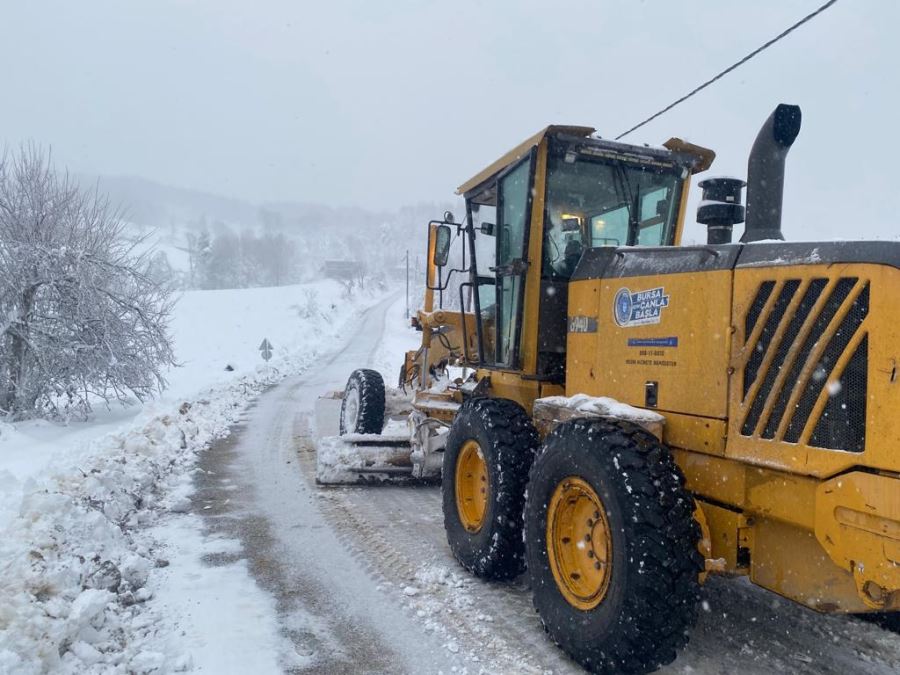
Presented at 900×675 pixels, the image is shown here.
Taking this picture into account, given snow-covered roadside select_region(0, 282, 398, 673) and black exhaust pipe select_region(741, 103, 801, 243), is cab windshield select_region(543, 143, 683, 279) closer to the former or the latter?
black exhaust pipe select_region(741, 103, 801, 243)

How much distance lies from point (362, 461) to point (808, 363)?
4.78 metres

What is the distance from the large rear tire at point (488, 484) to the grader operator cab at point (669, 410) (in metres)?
0.02

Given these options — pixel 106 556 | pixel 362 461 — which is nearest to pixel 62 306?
pixel 362 461

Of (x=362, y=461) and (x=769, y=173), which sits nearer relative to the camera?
(x=769, y=173)

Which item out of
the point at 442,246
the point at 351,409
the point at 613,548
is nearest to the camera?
the point at 613,548

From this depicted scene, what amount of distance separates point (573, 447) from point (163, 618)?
2.39 meters

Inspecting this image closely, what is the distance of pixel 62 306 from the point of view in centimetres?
1065

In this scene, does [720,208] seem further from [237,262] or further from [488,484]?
[237,262]

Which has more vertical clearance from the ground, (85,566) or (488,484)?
(488,484)

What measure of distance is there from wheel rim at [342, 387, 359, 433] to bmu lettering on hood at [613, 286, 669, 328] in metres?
4.97

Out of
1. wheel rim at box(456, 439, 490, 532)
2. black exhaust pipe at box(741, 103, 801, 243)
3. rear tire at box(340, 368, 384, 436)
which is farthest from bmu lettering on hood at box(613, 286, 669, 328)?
rear tire at box(340, 368, 384, 436)

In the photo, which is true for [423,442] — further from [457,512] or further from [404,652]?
[404,652]

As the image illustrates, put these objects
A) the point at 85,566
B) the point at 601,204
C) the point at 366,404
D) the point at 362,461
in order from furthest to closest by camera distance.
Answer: the point at 366,404
the point at 362,461
the point at 601,204
the point at 85,566

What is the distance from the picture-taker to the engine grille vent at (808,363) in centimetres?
232
